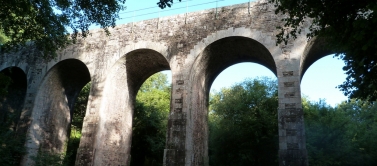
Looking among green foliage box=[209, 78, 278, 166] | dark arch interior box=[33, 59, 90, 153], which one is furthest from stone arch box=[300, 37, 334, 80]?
dark arch interior box=[33, 59, 90, 153]

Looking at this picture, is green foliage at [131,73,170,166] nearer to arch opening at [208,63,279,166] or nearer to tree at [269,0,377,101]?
arch opening at [208,63,279,166]

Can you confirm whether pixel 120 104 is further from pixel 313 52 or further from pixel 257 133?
pixel 257 133

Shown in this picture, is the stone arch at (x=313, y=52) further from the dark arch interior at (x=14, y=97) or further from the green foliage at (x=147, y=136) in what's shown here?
Answer: the dark arch interior at (x=14, y=97)

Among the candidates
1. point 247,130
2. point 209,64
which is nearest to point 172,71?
point 209,64

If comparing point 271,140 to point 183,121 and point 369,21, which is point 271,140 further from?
point 369,21

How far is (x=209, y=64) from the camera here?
11.6 metres

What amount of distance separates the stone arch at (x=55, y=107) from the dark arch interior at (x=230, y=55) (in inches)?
214

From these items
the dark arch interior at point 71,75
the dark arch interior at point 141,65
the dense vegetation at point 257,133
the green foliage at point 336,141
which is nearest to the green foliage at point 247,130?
the dense vegetation at point 257,133

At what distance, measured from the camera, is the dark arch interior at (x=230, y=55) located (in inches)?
419

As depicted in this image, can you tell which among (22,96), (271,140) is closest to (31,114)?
(22,96)

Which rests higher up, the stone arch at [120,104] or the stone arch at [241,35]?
the stone arch at [241,35]

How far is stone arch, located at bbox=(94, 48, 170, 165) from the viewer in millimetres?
11383

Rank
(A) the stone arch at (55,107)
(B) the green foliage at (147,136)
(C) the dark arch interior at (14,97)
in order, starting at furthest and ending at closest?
1. (B) the green foliage at (147,136)
2. (C) the dark arch interior at (14,97)
3. (A) the stone arch at (55,107)

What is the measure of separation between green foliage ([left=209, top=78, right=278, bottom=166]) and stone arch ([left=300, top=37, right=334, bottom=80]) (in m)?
8.19
